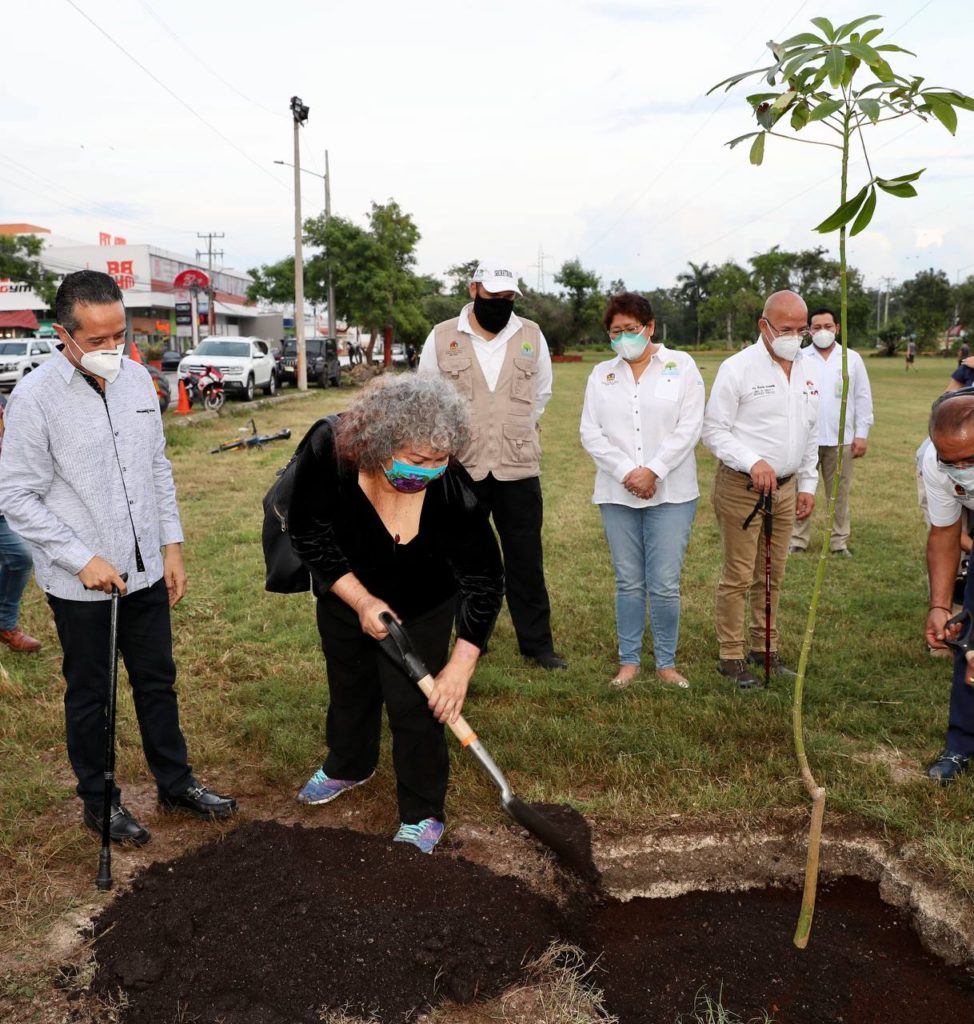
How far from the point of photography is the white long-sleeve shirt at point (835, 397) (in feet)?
22.3

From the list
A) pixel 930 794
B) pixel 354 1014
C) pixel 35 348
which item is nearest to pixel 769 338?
pixel 930 794

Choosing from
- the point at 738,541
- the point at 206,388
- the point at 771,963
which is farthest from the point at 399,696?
the point at 206,388

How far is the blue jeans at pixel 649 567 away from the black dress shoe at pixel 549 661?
39 cm

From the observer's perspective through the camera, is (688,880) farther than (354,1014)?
Yes

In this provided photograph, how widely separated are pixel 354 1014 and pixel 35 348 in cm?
2898

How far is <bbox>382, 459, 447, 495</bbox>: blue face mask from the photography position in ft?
8.59

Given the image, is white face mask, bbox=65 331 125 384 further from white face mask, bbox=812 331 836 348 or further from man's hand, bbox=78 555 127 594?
white face mask, bbox=812 331 836 348

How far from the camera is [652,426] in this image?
14.0 feet

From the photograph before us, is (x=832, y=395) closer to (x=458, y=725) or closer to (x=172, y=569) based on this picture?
(x=458, y=725)

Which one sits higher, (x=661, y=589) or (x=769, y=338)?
(x=769, y=338)

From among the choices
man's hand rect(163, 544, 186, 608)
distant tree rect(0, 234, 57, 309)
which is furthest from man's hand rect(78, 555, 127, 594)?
distant tree rect(0, 234, 57, 309)

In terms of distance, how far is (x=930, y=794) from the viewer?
342 cm

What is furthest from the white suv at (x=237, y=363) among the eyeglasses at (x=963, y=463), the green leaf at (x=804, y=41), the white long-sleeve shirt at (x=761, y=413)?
the green leaf at (x=804, y=41)

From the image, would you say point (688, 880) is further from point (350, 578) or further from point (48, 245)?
point (48, 245)
